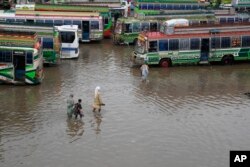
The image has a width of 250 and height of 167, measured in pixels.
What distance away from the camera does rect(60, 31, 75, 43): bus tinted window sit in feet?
119

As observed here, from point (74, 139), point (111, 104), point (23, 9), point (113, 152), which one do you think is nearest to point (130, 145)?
point (113, 152)

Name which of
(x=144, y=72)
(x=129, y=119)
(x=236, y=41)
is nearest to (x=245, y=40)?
(x=236, y=41)

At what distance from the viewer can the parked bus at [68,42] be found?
36312 mm

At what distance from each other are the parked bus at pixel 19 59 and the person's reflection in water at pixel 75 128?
6695 mm

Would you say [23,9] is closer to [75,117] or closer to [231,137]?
[75,117]

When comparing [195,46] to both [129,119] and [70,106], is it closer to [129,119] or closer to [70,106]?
[129,119]

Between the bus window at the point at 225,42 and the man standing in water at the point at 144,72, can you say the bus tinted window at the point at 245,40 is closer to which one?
the bus window at the point at 225,42

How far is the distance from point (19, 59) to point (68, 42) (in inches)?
358

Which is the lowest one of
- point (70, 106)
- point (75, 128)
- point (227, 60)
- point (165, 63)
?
point (75, 128)

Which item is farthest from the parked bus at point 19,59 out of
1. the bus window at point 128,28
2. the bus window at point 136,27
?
the bus window at point 136,27

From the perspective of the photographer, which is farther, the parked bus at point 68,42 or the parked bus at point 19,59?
the parked bus at point 68,42

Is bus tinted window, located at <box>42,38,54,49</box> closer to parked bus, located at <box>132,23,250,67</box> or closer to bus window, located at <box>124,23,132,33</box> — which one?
parked bus, located at <box>132,23,250,67</box>

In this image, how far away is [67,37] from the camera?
36.3 meters

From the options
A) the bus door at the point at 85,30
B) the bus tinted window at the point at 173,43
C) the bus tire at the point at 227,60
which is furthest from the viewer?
the bus door at the point at 85,30
